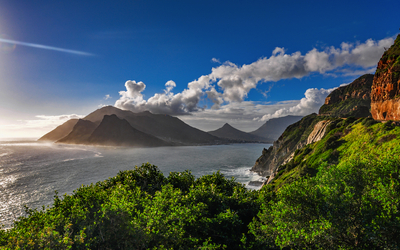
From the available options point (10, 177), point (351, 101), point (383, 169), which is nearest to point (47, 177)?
point (10, 177)

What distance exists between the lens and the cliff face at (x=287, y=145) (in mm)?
81062

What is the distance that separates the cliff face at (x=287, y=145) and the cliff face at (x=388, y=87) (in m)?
27.5

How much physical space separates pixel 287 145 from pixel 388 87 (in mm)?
42342

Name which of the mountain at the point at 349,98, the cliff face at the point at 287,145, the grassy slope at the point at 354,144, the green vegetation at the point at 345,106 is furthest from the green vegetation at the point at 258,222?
the mountain at the point at 349,98

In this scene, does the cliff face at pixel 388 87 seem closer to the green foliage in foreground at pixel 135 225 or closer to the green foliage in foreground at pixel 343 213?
the green foliage in foreground at pixel 343 213

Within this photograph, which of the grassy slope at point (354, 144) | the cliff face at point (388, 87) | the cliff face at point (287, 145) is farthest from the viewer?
the cliff face at point (287, 145)

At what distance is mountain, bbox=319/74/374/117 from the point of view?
110375mm

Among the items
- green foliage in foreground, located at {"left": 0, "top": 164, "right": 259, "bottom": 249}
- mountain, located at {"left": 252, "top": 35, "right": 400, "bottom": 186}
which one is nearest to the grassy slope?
mountain, located at {"left": 252, "top": 35, "right": 400, "bottom": 186}

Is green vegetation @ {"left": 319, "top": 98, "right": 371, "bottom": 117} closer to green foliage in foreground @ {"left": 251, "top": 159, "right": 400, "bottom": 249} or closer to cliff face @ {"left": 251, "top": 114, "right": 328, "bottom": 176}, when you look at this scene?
cliff face @ {"left": 251, "top": 114, "right": 328, "bottom": 176}

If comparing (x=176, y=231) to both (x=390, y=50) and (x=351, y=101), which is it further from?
(x=351, y=101)

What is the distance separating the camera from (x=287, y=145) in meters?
85.2

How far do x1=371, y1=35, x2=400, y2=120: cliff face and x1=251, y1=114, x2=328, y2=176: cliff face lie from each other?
90.2 ft

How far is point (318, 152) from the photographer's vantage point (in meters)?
43.9

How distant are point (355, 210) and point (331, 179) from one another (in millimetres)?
2521
